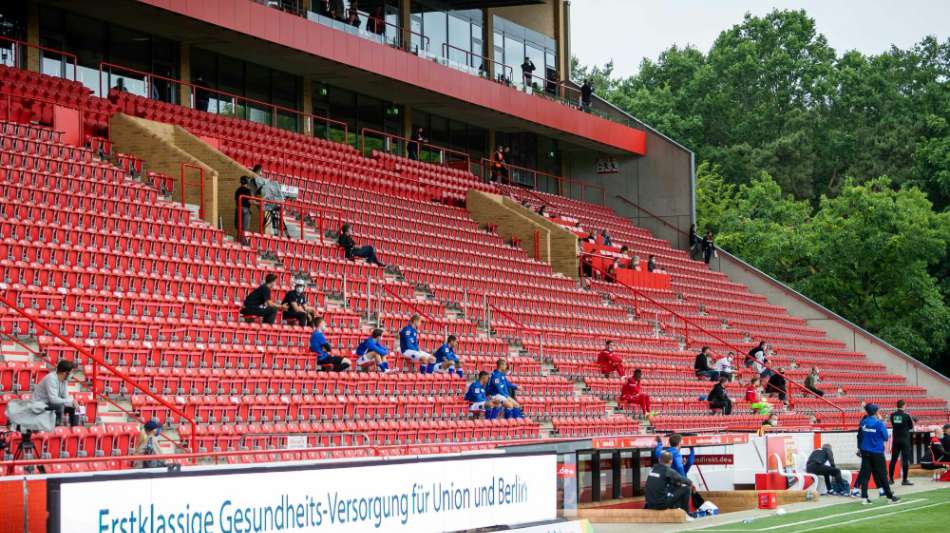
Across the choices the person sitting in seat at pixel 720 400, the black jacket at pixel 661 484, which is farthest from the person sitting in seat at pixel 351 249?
the black jacket at pixel 661 484

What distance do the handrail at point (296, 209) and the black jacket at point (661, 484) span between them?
9068mm

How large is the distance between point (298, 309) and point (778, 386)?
581 inches

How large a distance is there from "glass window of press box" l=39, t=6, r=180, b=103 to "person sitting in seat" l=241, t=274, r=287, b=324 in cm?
975

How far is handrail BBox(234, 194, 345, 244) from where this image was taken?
2461 cm

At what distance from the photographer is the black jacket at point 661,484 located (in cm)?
1883

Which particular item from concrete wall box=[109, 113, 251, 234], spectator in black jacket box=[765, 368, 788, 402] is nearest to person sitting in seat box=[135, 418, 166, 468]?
concrete wall box=[109, 113, 251, 234]

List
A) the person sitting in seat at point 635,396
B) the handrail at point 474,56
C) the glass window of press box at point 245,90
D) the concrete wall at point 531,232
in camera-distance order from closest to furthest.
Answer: the person sitting in seat at point 635,396, the glass window of press box at point 245,90, the concrete wall at point 531,232, the handrail at point 474,56

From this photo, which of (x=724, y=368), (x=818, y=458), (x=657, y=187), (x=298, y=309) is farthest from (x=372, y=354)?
(x=657, y=187)

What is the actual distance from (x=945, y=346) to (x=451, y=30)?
1910 centimetres

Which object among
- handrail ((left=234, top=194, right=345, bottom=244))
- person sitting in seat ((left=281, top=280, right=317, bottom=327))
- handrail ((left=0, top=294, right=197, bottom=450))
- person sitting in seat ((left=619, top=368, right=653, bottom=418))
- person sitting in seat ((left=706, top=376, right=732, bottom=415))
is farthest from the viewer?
person sitting in seat ((left=706, top=376, right=732, bottom=415))

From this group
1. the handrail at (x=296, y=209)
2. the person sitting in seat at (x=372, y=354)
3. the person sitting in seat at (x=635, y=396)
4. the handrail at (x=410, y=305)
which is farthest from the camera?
the person sitting in seat at (x=635, y=396)

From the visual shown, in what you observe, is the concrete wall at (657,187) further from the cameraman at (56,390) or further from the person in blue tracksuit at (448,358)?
the cameraman at (56,390)

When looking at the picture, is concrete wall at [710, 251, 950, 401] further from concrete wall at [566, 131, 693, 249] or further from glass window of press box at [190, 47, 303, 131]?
glass window of press box at [190, 47, 303, 131]

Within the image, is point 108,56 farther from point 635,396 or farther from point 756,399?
point 756,399
